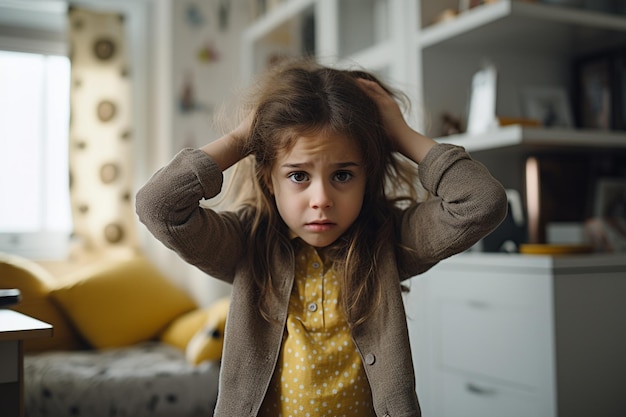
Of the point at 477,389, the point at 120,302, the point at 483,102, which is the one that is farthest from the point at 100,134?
the point at 477,389

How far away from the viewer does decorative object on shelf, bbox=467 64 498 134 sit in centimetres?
178

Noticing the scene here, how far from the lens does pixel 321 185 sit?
3.34ft

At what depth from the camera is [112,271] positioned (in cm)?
272

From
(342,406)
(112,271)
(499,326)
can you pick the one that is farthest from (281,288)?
(112,271)

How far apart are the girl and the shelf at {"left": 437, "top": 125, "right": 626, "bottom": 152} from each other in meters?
0.58

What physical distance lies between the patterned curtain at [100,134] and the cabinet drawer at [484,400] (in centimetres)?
178

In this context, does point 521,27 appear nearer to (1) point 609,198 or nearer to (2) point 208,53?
(1) point 609,198

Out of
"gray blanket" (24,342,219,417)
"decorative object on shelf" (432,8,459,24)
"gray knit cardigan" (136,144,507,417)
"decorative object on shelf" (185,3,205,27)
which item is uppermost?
"decorative object on shelf" (185,3,205,27)

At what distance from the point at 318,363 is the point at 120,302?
1.79 meters

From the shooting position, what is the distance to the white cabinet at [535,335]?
4.94 ft

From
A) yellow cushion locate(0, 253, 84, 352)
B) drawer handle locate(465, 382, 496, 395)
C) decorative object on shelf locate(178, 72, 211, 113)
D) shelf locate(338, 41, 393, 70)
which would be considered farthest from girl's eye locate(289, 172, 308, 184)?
decorative object on shelf locate(178, 72, 211, 113)

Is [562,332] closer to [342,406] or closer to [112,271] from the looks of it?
[342,406]

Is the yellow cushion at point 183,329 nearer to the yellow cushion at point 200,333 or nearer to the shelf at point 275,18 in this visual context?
the yellow cushion at point 200,333

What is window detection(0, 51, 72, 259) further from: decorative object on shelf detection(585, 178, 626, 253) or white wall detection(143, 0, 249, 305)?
decorative object on shelf detection(585, 178, 626, 253)
